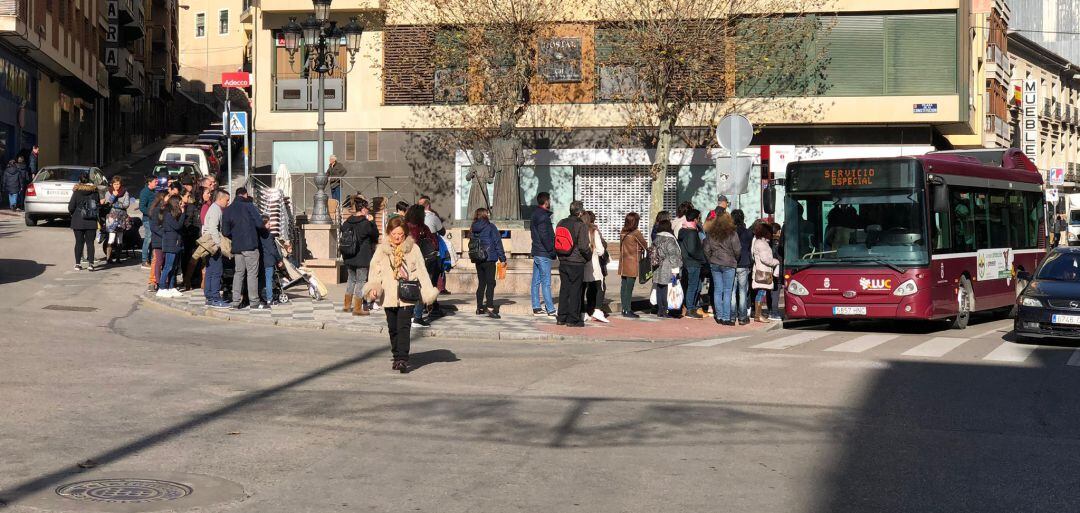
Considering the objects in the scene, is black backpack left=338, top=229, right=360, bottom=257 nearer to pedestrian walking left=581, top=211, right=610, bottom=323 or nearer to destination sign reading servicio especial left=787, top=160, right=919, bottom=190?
pedestrian walking left=581, top=211, right=610, bottom=323

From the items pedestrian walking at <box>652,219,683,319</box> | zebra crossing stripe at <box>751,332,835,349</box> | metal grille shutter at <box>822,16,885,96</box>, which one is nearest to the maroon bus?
zebra crossing stripe at <box>751,332,835,349</box>

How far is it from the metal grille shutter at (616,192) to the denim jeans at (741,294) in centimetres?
1611

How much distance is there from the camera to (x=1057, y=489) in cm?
817

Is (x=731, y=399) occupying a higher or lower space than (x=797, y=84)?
lower

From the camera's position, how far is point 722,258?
20.6m

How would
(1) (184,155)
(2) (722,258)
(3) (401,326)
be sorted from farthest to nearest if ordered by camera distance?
(1) (184,155), (2) (722,258), (3) (401,326)

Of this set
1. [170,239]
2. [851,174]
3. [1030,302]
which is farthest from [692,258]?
[170,239]

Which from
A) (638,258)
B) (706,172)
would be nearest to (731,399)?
(638,258)

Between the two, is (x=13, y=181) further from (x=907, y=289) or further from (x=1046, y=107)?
(x=1046, y=107)

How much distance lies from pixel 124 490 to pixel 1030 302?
1412 centimetres

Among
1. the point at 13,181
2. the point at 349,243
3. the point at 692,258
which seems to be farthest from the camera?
the point at 13,181

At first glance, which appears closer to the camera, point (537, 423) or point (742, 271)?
point (537, 423)

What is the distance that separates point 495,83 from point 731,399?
23.1 meters

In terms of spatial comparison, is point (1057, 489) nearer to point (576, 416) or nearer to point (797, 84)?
Answer: point (576, 416)
